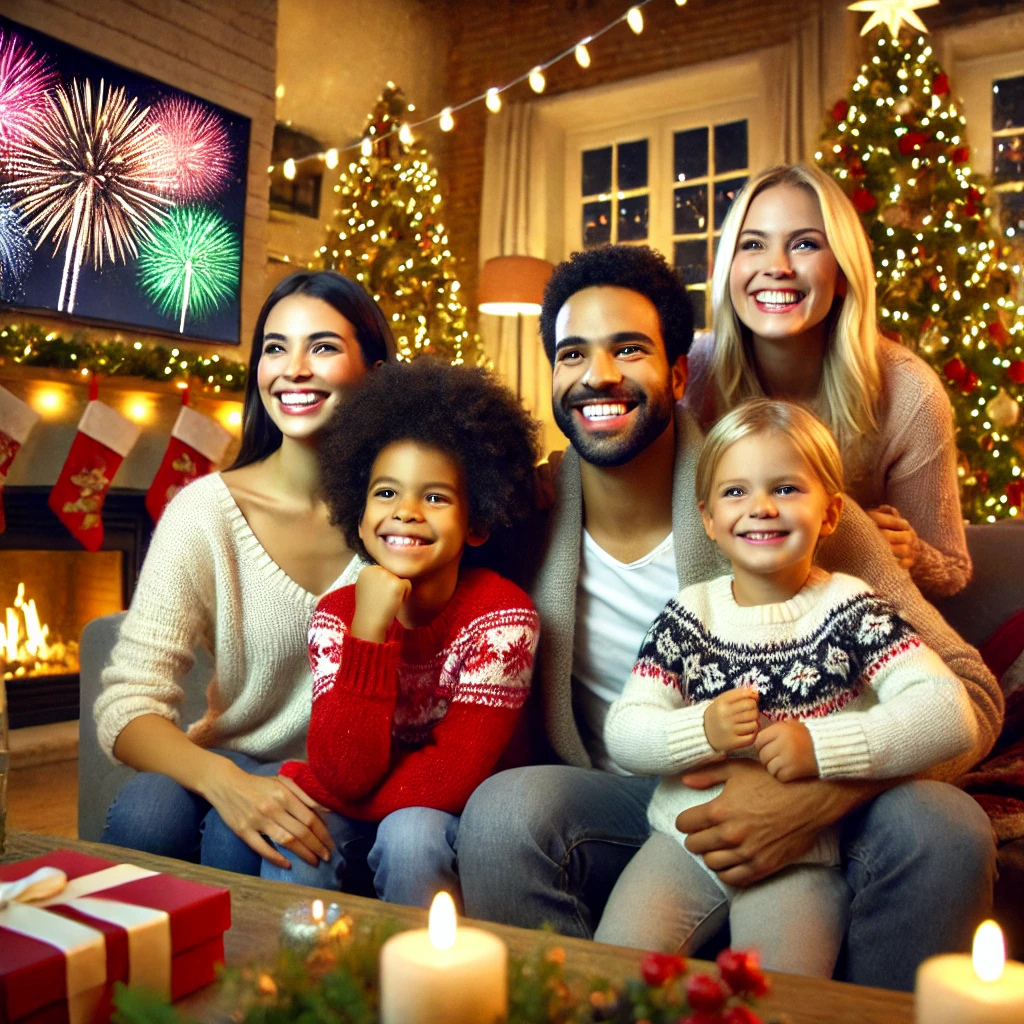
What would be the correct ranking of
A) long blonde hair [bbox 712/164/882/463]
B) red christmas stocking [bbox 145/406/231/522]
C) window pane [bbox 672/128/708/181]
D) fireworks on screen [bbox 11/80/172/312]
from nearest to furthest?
1. long blonde hair [bbox 712/164/882/463]
2. fireworks on screen [bbox 11/80/172/312]
3. red christmas stocking [bbox 145/406/231/522]
4. window pane [bbox 672/128/708/181]

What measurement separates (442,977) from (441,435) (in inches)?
41.2

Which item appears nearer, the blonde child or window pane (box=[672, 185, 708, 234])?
the blonde child

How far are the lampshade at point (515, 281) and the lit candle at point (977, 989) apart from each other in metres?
4.50

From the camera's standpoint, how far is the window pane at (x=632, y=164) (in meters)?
6.13

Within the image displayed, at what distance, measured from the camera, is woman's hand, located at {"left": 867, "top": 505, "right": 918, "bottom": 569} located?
69.2 inches

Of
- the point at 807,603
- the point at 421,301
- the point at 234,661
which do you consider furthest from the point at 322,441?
the point at 421,301

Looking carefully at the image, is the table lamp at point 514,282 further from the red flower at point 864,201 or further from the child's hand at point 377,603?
the child's hand at point 377,603

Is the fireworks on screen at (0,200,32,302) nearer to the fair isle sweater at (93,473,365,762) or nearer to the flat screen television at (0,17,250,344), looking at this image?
the flat screen television at (0,17,250,344)

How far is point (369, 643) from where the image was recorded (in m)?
1.49

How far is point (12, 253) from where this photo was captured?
3.73 metres

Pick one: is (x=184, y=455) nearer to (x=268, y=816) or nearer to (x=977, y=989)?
(x=268, y=816)

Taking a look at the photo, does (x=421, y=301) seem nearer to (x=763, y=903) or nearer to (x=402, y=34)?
(x=402, y=34)

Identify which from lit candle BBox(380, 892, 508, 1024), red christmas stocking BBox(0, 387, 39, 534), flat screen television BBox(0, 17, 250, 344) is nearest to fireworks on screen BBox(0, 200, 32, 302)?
flat screen television BBox(0, 17, 250, 344)

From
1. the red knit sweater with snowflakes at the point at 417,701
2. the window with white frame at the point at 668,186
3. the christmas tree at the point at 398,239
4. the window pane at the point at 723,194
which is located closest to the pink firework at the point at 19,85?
the christmas tree at the point at 398,239
